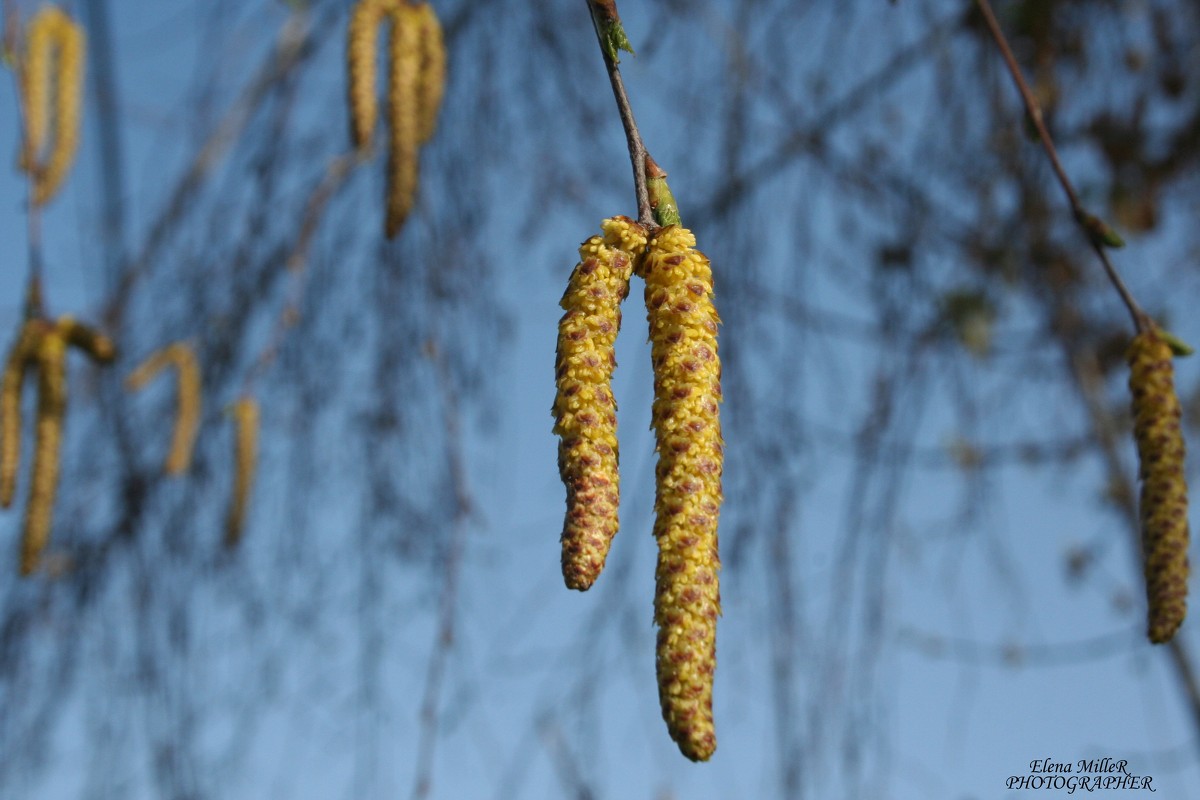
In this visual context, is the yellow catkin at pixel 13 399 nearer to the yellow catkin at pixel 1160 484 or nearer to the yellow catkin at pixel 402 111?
the yellow catkin at pixel 402 111

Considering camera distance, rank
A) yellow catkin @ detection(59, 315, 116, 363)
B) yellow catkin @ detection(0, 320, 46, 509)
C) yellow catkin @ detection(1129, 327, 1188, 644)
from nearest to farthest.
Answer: yellow catkin @ detection(1129, 327, 1188, 644) < yellow catkin @ detection(0, 320, 46, 509) < yellow catkin @ detection(59, 315, 116, 363)

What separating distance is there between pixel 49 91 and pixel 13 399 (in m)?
0.47

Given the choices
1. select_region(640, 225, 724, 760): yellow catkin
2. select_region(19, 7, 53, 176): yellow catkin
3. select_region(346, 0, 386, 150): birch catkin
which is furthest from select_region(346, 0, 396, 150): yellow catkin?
select_region(640, 225, 724, 760): yellow catkin

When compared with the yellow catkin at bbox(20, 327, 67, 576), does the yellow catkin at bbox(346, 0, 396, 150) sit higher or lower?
higher

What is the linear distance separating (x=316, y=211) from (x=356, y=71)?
2.89ft

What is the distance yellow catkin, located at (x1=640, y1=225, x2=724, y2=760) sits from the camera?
2.20 feet

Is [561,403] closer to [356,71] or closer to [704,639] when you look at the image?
[704,639]

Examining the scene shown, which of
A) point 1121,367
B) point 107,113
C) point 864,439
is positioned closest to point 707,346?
point 107,113

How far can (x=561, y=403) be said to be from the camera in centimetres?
71

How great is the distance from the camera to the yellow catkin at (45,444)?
1.69m

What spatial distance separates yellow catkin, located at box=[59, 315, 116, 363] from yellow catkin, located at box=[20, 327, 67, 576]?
1 centimetres

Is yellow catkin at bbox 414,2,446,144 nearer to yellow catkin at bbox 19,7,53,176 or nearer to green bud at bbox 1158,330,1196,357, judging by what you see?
yellow catkin at bbox 19,7,53,176

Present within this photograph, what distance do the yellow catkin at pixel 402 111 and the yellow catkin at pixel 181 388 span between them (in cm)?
86

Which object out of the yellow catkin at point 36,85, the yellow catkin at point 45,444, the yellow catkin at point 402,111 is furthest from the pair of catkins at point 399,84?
the yellow catkin at point 45,444
